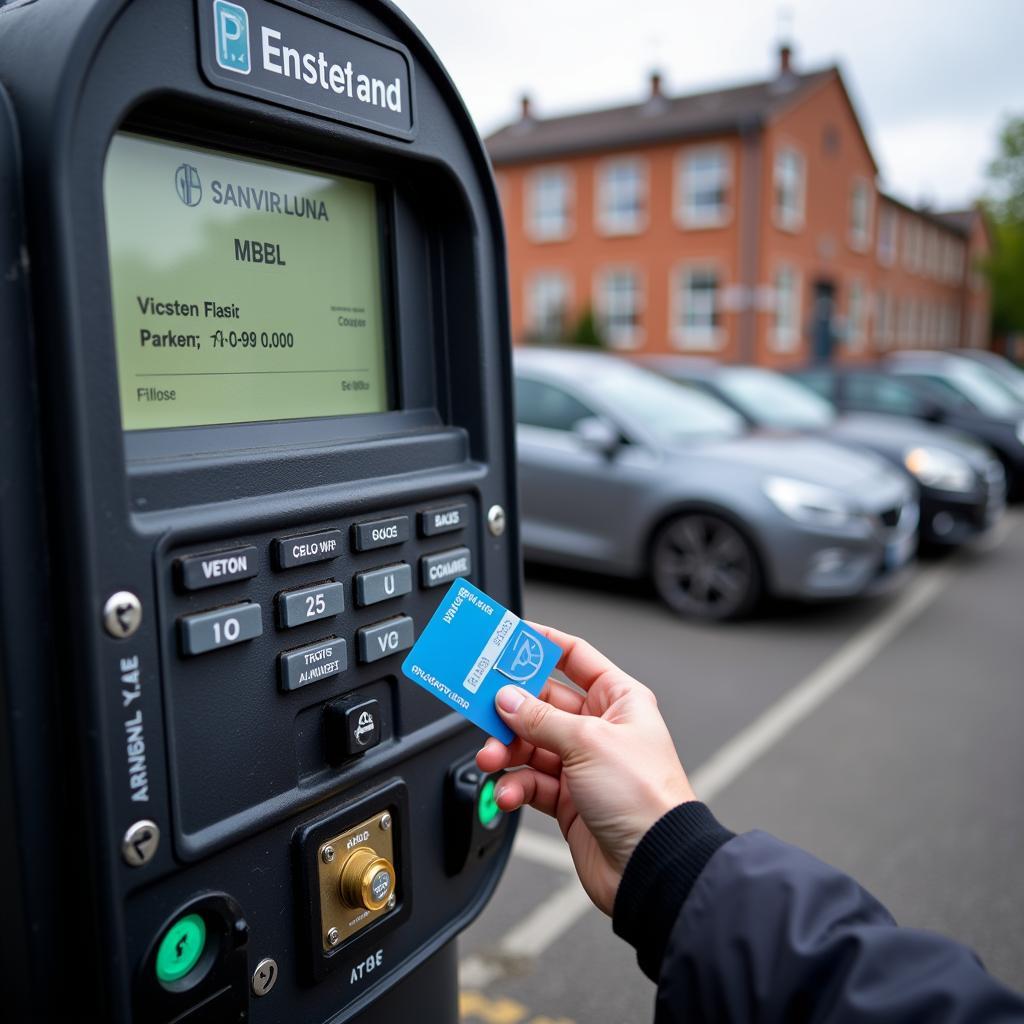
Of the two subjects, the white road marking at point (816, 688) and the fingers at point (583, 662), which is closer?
the fingers at point (583, 662)

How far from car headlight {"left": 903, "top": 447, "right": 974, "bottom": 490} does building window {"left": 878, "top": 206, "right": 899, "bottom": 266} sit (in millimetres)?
24319

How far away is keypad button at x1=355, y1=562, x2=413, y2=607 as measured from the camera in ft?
3.71

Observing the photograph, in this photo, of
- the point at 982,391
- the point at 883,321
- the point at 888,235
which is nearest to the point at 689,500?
the point at 982,391

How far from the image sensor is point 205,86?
95 cm

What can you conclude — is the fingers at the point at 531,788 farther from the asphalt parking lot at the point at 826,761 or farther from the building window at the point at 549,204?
the building window at the point at 549,204

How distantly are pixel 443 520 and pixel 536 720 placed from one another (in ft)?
0.86

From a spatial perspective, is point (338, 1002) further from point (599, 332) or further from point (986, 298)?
point (986, 298)

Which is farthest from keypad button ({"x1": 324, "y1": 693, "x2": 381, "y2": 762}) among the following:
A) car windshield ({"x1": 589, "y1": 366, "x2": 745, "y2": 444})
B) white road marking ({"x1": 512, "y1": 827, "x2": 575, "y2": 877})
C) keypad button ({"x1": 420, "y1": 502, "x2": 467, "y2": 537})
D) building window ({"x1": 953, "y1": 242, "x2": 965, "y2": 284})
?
building window ({"x1": 953, "y1": 242, "x2": 965, "y2": 284})

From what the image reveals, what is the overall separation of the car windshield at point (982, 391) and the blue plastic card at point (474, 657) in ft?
34.0

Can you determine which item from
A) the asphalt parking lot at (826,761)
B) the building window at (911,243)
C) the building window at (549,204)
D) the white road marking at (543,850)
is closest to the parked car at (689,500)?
the asphalt parking lot at (826,761)

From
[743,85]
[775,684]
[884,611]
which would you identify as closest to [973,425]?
[884,611]

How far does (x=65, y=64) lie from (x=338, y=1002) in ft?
3.18

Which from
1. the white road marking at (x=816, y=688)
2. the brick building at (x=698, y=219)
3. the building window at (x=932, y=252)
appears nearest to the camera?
the white road marking at (x=816, y=688)

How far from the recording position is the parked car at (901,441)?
7.66m
